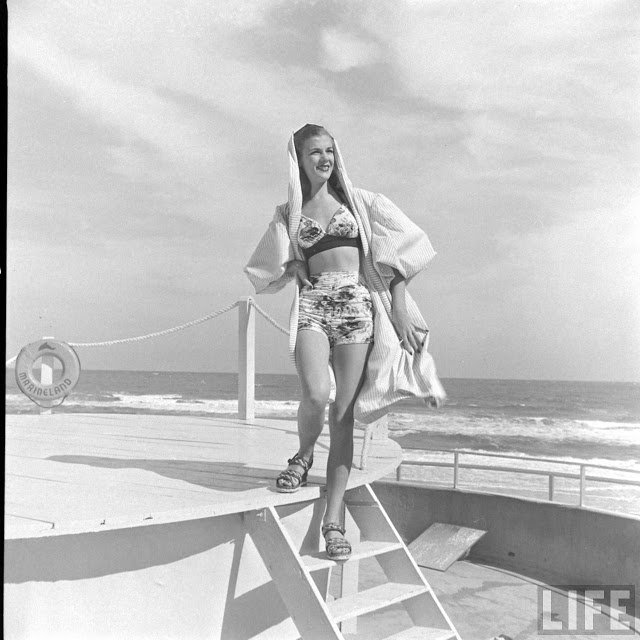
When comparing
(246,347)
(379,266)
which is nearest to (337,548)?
(379,266)

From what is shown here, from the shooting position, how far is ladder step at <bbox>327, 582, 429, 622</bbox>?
8.76 ft

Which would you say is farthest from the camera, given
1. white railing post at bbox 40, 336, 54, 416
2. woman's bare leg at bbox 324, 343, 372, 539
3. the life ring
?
white railing post at bbox 40, 336, 54, 416

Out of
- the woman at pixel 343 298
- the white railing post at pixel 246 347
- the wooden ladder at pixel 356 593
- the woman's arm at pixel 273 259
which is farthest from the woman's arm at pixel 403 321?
the white railing post at pixel 246 347

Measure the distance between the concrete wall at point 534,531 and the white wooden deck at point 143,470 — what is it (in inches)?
106

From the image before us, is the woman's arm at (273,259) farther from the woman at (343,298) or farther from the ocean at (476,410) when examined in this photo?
the ocean at (476,410)

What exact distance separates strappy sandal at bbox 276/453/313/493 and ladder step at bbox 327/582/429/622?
1.49ft

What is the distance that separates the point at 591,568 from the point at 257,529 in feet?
15.8

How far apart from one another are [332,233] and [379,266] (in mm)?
216

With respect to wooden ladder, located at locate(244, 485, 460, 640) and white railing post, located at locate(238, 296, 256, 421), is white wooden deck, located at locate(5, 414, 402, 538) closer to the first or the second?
wooden ladder, located at locate(244, 485, 460, 640)

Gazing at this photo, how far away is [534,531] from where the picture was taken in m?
7.20

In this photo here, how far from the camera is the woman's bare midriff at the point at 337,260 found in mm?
2799

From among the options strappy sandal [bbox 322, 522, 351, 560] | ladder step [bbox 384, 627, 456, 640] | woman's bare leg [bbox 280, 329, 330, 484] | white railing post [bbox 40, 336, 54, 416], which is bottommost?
ladder step [bbox 384, 627, 456, 640]

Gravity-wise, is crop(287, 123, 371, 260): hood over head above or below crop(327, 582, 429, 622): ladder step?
above

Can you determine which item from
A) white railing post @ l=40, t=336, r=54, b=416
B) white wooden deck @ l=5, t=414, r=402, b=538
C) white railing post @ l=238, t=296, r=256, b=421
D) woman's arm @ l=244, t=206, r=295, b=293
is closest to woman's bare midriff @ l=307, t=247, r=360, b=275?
woman's arm @ l=244, t=206, r=295, b=293
